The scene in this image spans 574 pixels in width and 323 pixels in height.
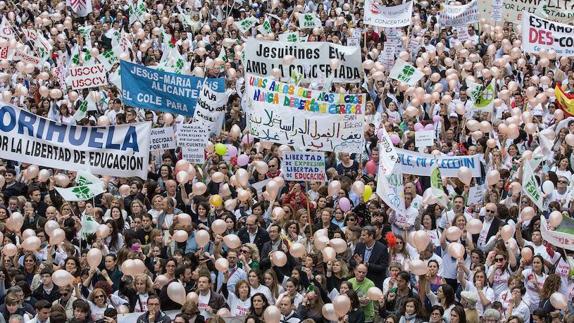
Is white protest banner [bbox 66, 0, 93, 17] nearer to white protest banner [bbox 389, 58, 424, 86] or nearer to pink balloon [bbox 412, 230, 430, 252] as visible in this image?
white protest banner [bbox 389, 58, 424, 86]

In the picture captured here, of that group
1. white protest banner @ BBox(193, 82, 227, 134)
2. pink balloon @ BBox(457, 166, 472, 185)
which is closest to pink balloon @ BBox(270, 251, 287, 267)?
pink balloon @ BBox(457, 166, 472, 185)

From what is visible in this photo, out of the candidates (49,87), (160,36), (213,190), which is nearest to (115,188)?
(213,190)

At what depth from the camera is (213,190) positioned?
1540cm

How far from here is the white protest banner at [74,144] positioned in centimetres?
1376

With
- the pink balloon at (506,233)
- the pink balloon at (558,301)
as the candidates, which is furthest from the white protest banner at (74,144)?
the pink balloon at (558,301)

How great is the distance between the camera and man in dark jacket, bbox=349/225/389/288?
1258cm

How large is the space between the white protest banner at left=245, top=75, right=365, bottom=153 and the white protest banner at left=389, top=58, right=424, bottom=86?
350 cm

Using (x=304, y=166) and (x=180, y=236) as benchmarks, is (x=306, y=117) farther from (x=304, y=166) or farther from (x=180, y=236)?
(x=180, y=236)

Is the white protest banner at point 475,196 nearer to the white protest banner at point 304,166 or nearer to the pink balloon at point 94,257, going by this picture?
the white protest banner at point 304,166

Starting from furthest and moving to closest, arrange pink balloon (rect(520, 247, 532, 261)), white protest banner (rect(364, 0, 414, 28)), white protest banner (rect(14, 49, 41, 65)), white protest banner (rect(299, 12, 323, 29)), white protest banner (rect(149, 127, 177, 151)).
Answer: white protest banner (rect(299, 12, 323, 29))
white protest banner (rect(364, 0, 414, 28))
white protest banner (rect(14, 49, 41, 65))
white protest banner (rect(149, 127, 177, 151))
pink balloon (rect(520, 247, 532, 261))

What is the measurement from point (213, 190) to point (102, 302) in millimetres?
3915

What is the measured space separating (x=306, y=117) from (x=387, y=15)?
23.7ft

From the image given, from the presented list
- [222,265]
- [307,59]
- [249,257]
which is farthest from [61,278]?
[307,59]

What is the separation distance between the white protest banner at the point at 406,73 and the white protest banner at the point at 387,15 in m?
3.08
